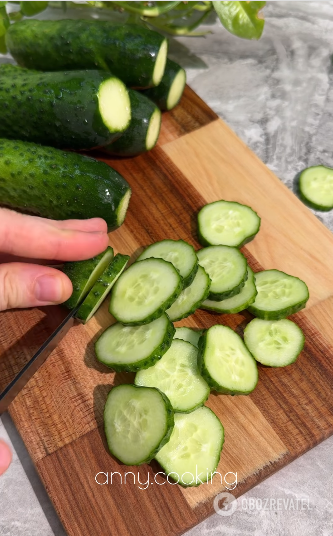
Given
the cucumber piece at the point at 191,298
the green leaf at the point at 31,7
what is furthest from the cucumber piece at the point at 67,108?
the cucumber piece at the point at 191,298

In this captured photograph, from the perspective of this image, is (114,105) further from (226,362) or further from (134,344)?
(226,362)

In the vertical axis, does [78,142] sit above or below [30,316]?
above

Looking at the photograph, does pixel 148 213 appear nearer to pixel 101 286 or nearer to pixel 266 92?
pixel 101 286

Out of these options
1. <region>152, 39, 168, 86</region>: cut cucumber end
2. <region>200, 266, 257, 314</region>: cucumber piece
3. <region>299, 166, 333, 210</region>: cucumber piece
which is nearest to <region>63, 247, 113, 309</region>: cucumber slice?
<region>200, 266, 257, 314</region>: cucumber piece

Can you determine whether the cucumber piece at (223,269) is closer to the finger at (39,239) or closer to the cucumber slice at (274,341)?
the cucumber slice at (274,341)

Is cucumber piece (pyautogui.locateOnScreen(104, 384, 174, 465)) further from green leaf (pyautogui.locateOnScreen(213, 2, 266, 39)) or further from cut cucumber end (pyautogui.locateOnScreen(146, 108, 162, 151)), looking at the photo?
green leaf (pyautogui.locateOnScreen(213, 2, 266, 39))

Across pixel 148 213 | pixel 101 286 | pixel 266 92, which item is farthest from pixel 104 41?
pixel 101 286
